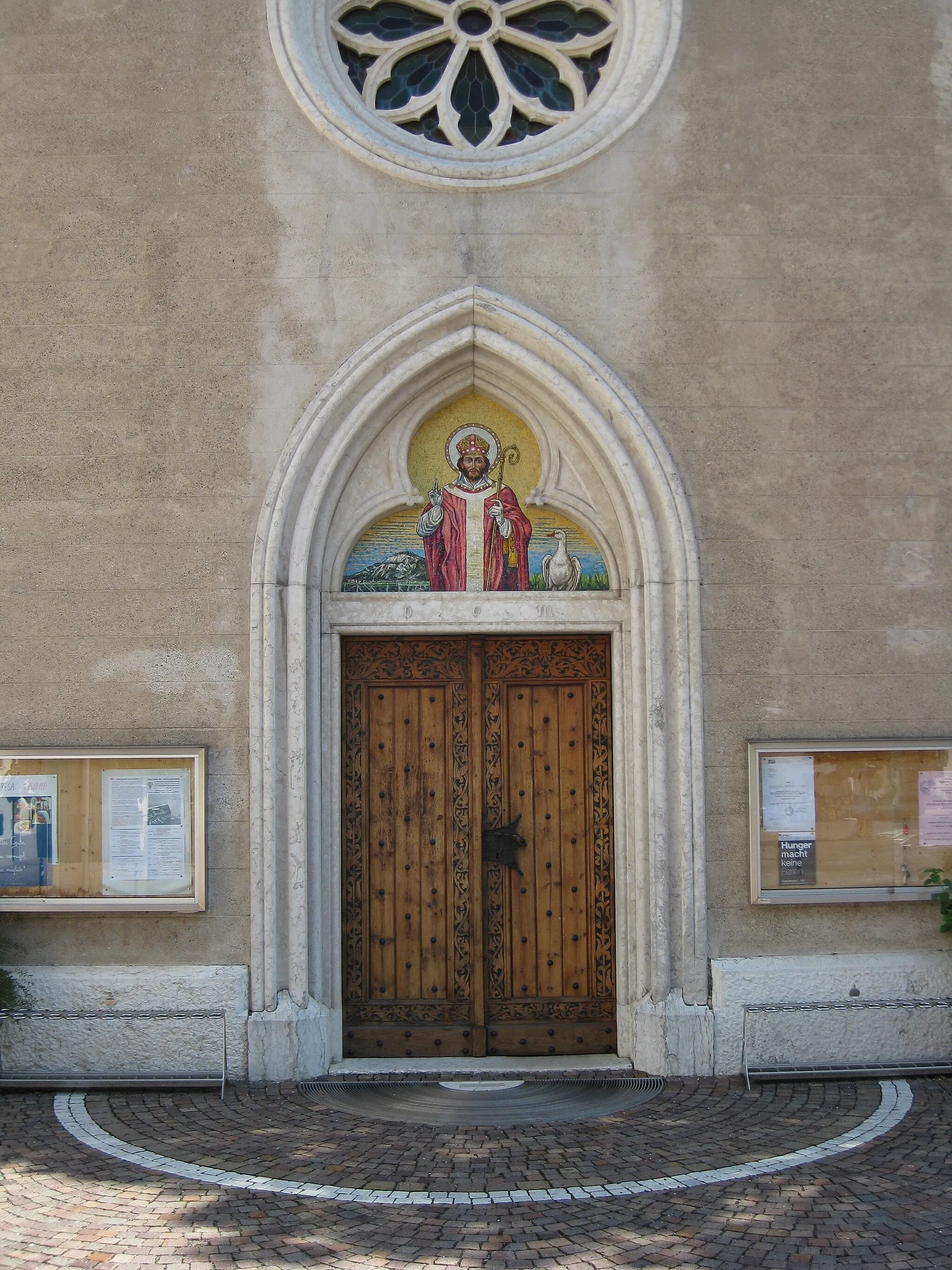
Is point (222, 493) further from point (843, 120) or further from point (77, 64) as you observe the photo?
point (843, 120)

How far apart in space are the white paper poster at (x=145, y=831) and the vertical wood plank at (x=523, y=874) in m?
1.97

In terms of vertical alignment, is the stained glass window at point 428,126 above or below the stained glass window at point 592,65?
below

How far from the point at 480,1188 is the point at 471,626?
3272mm

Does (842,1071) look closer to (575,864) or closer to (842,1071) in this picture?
(842,1071)

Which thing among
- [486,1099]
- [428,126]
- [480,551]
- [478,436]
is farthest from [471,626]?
[428,126]

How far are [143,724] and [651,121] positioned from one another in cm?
475

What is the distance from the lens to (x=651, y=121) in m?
7.43

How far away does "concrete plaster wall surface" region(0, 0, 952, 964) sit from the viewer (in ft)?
23.4

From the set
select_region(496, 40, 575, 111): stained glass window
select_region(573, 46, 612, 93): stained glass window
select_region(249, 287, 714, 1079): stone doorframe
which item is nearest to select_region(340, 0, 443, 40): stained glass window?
select_region(496, 40, 575, 111): stained glass window

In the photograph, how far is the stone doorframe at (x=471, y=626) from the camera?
7.01m

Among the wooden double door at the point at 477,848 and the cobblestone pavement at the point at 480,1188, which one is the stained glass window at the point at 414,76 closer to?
the wooden double door at the point at 477,848

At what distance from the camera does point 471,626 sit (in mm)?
7461

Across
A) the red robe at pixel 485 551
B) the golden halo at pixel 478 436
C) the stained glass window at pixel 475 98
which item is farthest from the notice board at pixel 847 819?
the stained glass window at pixel 475 98

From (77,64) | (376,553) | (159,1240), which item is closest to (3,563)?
(376,553)
